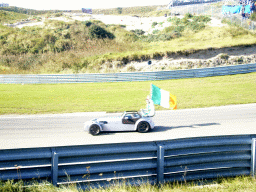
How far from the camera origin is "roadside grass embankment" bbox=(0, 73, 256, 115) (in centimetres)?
1802

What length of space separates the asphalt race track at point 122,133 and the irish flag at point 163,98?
115 cm

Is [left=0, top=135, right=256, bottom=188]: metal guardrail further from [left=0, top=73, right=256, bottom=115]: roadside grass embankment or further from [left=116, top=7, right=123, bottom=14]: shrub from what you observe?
[left=116, top=7, right=123, bottom=14]: shrub

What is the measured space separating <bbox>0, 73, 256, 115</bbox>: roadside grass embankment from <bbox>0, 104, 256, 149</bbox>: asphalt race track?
4.65 ft

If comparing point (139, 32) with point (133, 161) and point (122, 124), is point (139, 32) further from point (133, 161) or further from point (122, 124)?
point (133, 161)

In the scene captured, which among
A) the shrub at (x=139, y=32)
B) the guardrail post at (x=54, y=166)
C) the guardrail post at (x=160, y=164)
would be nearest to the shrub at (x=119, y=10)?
the shrub at (x=139, y=32)

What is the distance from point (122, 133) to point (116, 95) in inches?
398

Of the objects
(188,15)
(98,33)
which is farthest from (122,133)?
(188,15)

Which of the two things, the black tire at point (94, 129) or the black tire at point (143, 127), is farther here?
the black tire at point (143, 127)

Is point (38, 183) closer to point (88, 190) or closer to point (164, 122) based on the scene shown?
point (88, 190)

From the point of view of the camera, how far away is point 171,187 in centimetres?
539

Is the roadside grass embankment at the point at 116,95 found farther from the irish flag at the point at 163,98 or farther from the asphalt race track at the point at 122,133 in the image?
the irish flag at the point at 163,98

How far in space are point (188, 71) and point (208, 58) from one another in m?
7.22

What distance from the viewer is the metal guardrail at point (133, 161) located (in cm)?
498

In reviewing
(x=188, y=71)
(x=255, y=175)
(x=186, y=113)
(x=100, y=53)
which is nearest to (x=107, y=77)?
(x=188, y=71)
